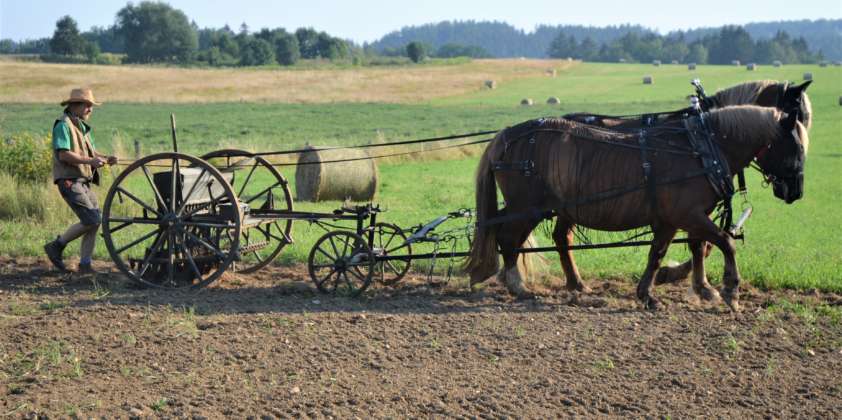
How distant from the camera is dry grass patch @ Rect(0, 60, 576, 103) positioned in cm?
5103

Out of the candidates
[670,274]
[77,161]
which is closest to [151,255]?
[77,161]

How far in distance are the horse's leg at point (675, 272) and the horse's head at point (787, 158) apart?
47.4 inches

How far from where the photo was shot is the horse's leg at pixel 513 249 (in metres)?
8.63

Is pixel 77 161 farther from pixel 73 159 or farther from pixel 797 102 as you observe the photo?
pixel 797 102

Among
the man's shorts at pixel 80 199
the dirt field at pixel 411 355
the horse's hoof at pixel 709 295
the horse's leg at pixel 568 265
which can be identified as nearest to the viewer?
the dirt field at pixel 411 355

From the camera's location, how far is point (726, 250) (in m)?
7.93

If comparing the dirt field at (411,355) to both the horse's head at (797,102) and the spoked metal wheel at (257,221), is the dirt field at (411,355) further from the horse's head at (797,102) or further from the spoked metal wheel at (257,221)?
the horse's head at (797,102)

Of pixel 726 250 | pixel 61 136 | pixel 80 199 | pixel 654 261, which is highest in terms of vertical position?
pixel 61 136

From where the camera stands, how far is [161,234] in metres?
8.98

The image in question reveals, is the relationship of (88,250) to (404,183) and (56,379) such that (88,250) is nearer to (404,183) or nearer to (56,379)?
(56,379)

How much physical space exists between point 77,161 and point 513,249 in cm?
449

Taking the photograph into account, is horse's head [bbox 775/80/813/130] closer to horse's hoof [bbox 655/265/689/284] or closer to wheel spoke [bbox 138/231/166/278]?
horse's hoof [bbox 655/265/689/284]

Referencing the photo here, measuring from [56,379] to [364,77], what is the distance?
64435 mm

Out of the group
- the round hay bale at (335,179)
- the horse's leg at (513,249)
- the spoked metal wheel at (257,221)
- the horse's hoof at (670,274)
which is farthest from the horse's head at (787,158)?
the round hay bale at (335,179)
